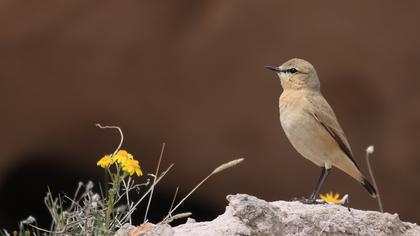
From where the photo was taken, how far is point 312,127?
18.0ft

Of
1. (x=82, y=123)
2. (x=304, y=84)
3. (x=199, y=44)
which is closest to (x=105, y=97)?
(x=82, y=123)

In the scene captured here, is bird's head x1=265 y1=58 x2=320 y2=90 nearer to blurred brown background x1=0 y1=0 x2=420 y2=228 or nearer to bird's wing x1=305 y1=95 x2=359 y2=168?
bird's wing x1=305 y1=95 x2=359 y2=168

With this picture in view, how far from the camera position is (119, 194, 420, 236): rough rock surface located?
3.60 m

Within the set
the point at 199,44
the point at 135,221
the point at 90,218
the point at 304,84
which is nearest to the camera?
the point at 90,218

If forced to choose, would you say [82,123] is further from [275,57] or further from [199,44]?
[275,57]

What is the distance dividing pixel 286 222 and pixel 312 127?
1782 mm

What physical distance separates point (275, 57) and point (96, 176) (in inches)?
92.7

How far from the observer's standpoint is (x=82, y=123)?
855cm

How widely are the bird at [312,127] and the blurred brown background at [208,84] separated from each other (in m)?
2.29

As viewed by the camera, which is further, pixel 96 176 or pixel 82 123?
pixel 96 176

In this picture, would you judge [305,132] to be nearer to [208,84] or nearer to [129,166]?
[129,166]

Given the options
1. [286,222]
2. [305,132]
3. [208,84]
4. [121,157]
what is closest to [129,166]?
[121,157]

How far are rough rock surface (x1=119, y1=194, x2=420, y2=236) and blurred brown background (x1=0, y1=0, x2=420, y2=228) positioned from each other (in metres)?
4.09

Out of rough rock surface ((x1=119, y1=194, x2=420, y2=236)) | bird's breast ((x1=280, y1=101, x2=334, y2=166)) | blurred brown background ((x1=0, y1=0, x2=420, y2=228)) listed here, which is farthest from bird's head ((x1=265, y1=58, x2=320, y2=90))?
blurred brown background ((x1=0, y1=0, x2=420, y2=228))
